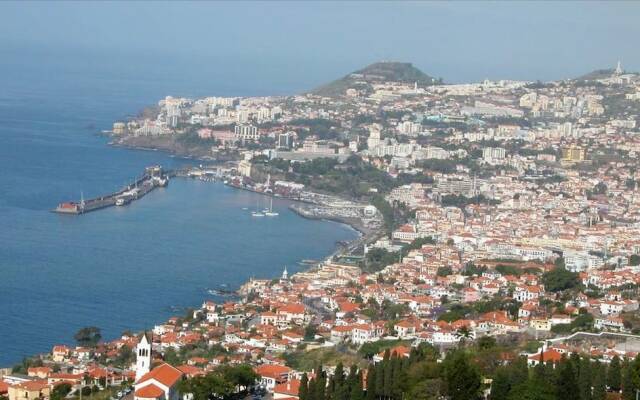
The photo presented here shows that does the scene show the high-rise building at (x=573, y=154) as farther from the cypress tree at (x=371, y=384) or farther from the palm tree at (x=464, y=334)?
the cypress tree at (x=371, y=384)

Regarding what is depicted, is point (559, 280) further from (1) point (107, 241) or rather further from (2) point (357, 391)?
(1) point (107, 241)

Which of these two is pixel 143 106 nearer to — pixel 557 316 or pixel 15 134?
pixel 15 134

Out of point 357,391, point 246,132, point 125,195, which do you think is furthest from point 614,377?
point 246,132

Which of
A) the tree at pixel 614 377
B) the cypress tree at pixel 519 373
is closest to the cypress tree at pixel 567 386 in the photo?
the cypress tree at pixel 519 373

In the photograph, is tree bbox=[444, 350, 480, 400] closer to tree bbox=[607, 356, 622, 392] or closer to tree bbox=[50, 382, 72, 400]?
tree bbox=[607, 356, 622, 392]

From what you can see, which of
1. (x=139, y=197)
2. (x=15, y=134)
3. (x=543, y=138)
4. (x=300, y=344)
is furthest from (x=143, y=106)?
(x=300, y=344)

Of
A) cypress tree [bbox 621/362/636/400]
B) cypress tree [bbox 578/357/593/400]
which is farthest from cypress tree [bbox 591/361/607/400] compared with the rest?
cypress tree [bbox 621/362/636/400]
